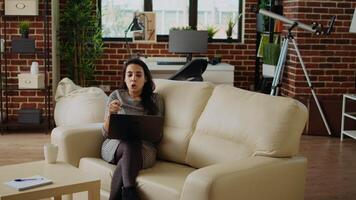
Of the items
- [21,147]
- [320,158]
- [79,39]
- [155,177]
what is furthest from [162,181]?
[79,39]

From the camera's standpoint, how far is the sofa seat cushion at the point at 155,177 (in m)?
→ 2.84

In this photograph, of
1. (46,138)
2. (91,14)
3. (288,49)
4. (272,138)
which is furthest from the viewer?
(91,14)

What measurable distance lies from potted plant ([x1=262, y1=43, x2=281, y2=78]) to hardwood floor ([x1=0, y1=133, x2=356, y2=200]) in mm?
1072

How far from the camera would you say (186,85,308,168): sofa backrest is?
2914mm

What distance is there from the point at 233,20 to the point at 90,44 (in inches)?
80.3

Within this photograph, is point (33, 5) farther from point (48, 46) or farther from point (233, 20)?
point (233, 20)

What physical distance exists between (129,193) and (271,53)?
3985 millimetres

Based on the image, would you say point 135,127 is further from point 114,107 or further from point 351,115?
point 351,115

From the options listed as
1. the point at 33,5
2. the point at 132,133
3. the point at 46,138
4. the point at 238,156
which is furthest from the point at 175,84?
the point at 33,5

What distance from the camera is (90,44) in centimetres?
666

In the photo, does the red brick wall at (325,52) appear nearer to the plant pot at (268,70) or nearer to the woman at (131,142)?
the plant pot at (268,70)

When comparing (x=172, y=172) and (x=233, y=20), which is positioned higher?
(x=233, y=20)

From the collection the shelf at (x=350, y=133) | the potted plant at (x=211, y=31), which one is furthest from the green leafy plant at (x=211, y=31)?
the shelf at (x=350, y=133)

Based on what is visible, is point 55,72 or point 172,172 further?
point 55,72
